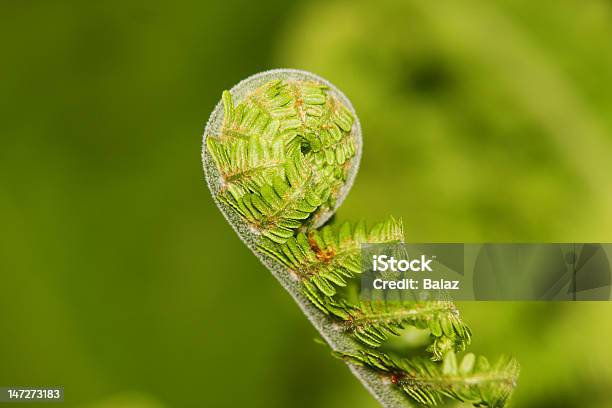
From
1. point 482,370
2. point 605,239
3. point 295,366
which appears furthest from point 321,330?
point 605,239

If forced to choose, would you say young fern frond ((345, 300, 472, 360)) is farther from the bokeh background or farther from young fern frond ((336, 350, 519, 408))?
the bokeh background

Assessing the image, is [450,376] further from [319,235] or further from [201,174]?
[201,174]

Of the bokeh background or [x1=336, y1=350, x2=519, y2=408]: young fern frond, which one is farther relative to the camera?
the bokeh background

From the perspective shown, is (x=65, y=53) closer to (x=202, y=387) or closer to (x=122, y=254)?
(x=122, y=254)

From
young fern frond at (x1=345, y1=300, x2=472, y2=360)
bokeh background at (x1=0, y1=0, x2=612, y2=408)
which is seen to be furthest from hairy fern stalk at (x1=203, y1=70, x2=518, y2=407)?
bokeh background at (x1=0, y1=0, x2=612, y2=408)

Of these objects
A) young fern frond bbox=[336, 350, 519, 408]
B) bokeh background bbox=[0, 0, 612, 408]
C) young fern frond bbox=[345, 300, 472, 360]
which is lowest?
young fern frond bbox=[336, 350, 519, 408]

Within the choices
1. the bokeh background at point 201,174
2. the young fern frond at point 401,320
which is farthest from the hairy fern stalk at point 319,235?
the bokeh background at point 201,174

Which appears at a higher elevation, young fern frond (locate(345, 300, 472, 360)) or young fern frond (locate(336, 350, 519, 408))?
young fern frond (locate(345, 300, 472, 360))
